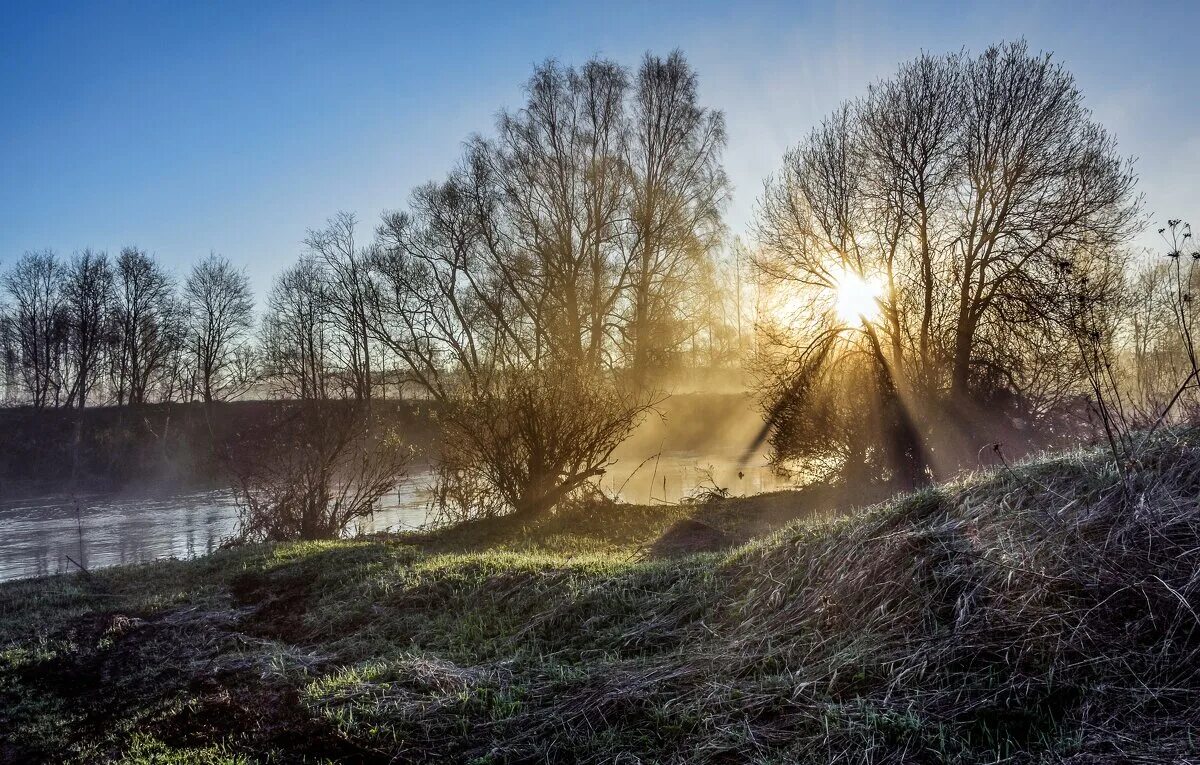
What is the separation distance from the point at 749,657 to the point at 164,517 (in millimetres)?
19579

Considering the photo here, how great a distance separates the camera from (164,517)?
62.5 ft

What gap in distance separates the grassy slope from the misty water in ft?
21.5

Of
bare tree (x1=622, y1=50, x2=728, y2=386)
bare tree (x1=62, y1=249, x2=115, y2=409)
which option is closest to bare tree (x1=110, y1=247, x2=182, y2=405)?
bare tree (x1=62, y1=249, x2=115, y2=409)

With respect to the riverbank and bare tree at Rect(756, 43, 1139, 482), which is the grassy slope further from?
the riverbank

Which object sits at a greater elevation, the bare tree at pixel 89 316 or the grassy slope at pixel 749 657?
the bare tree at pixel 89 316

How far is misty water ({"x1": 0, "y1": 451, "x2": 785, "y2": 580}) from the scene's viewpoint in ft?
45.1

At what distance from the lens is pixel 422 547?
9.55m

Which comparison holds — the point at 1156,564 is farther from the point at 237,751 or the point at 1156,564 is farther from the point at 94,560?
the point at 94,560

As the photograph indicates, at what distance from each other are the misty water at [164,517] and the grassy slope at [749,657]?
Result: 6551mm

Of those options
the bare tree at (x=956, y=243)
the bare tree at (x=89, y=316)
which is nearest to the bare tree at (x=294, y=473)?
the bare tree at (x=956, y=243)

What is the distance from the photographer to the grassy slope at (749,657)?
9.22 feet

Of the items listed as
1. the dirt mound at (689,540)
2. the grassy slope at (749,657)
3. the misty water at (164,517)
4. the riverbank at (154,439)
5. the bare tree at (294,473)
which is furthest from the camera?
the riverbank at (154,439)

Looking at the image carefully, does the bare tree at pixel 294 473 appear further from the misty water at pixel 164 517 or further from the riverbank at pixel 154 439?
the riverbank at pixel 154 439

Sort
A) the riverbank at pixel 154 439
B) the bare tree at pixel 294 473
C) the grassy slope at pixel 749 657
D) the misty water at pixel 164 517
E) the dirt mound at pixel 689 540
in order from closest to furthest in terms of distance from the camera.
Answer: the grassy slope at pixel 749 657 < the dirt mound at pixel 689 540 < the bare tree at pixel 294 473 < the misty water at pixel 164 517 < the riverbank at pixel 154 439
